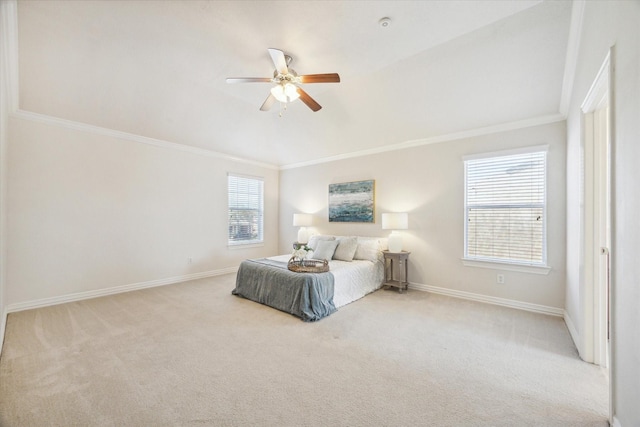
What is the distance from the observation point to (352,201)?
5340 millimetres

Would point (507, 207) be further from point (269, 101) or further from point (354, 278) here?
point (269, 101)

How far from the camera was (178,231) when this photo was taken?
4.93 meters

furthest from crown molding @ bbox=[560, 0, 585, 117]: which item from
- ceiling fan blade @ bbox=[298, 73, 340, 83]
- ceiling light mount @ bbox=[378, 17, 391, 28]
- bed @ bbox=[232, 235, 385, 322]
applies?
bed @ bbox=[232, 235, 385, 322]

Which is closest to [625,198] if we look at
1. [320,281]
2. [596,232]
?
[596,232]

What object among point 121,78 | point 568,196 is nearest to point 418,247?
point 568,196

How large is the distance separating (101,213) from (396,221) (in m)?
4.60

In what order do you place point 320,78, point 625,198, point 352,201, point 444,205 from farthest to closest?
point 352,201 < point 444,205 < point 320,78 < point 625,198

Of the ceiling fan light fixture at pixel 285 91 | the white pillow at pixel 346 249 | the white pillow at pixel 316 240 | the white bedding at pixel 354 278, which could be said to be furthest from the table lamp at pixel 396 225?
the ceiling fan light fixture at pixel 285 91

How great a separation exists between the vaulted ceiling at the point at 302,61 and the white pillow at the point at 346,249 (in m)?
1.91

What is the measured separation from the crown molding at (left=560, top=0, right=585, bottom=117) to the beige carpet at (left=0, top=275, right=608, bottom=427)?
2595 mm

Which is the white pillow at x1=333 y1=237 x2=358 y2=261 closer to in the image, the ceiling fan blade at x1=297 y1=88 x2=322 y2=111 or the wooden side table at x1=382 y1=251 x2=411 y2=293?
the wooden side table at x1=382 y1=251 x2=411 y2=293

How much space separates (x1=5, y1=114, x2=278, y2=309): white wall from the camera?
3.47 metres

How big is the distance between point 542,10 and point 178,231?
5.68 m

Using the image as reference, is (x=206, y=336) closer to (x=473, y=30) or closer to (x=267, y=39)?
(x=267, y=39)
